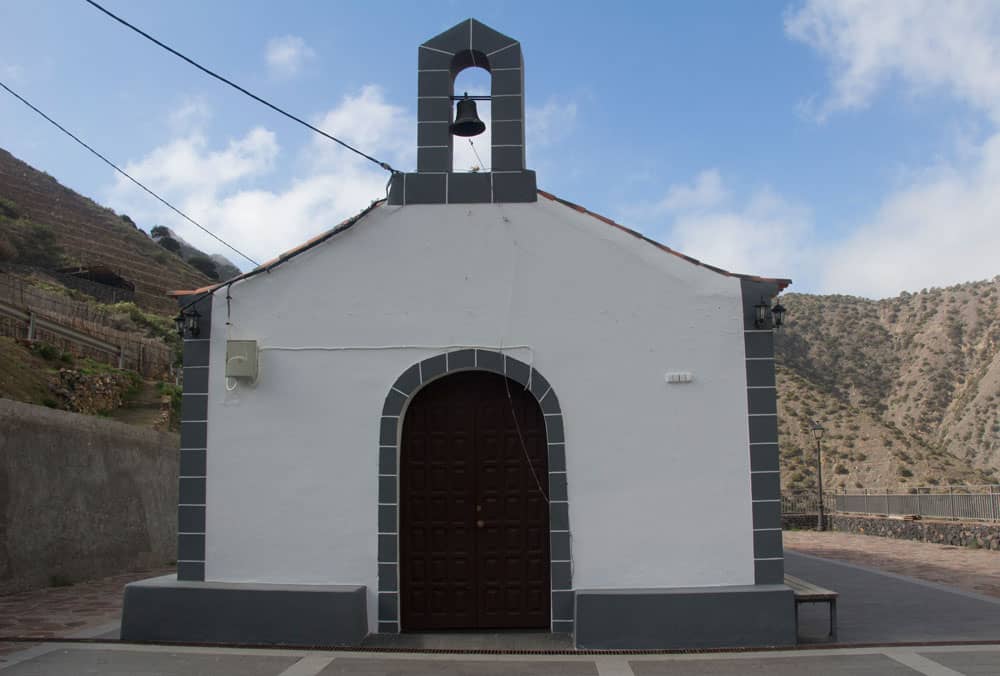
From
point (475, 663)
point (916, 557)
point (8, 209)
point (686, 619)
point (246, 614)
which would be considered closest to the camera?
point (475, 663)

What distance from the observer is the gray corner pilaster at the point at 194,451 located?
320 inches

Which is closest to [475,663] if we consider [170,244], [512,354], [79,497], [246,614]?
[246,614]

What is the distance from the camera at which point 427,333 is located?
8.34 m

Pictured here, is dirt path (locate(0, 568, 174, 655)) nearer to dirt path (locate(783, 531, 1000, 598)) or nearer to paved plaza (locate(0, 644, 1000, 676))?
paved plaza (locate(0, 644, 1000, 676))

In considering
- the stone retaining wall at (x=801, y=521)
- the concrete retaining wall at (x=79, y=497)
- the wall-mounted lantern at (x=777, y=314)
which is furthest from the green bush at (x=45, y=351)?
the stone retaining wall at (x=801, y=521)

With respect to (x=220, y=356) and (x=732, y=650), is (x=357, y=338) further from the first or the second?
(x=732, y=650)

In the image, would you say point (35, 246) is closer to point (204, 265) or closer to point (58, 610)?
point (204, 265)

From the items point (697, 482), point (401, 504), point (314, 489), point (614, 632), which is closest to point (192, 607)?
point (314, 489)

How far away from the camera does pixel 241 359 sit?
8.17 m

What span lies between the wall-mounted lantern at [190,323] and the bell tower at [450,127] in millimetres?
2255

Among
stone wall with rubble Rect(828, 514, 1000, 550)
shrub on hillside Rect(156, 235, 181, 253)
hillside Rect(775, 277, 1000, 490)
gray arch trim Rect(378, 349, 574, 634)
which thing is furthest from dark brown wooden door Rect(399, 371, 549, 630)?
shrub on hillside Rect(156, 235, 181, 253)

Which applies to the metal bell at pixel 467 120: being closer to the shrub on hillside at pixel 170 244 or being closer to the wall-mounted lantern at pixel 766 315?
the wall-mounted lantern at pixel 766 315

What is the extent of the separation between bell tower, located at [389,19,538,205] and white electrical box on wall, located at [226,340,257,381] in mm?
2036

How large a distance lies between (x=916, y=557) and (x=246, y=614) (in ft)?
47.3
